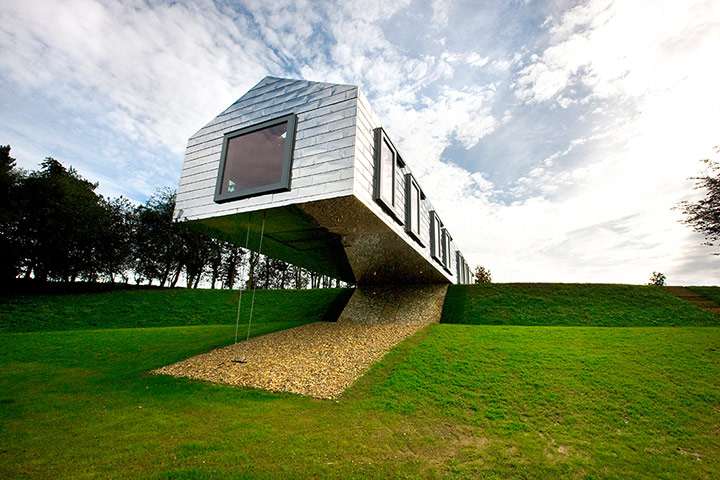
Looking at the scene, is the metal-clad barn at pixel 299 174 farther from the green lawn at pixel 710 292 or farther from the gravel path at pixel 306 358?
the green lawn at pixel 710 292

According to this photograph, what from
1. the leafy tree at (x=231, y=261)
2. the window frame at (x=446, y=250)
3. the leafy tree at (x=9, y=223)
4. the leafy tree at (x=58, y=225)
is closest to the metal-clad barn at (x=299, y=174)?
the window frame at (x=446, y=250)

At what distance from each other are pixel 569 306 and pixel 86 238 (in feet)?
123

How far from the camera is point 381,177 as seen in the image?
30.6ft

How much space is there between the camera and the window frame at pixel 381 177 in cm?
924

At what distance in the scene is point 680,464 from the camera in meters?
4.26

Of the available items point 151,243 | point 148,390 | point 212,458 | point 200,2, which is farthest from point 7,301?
point 212,458

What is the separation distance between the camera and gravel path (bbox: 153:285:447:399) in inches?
292

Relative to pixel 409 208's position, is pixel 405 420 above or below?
below

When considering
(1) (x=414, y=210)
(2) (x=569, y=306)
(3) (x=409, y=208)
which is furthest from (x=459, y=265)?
(3) (x=409, y=208)

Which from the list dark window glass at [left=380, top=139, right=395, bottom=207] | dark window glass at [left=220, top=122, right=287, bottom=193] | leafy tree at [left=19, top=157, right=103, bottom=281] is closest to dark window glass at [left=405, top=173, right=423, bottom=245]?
dark window glass at [left=380, top=139, right=395, bottom=207]

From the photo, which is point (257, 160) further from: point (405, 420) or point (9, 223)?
point (9, 223)

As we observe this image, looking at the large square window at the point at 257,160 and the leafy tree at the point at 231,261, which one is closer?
the large square window at the point at 257,160

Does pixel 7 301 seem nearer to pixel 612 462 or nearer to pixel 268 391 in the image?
pixel 268 391

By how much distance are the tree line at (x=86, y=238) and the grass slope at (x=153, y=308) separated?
9.55ft
